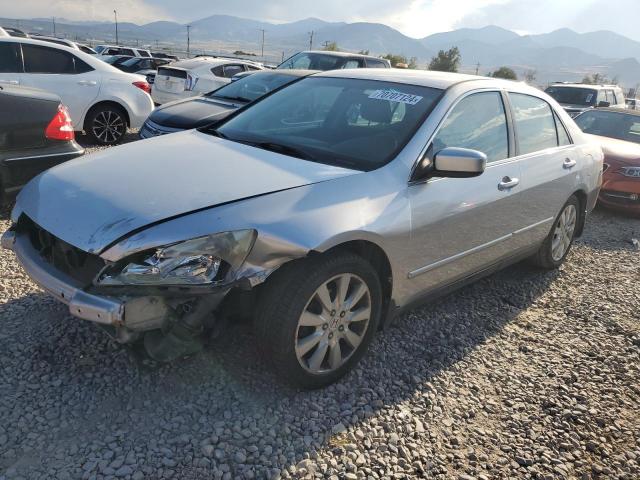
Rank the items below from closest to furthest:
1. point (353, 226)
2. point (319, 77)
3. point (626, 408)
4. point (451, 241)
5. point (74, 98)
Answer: point (353, 226) < point (626, 408) < point (451, 241) < point (319, 77) < point (74, 98)

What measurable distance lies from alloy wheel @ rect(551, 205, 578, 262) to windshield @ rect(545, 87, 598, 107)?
11400mm

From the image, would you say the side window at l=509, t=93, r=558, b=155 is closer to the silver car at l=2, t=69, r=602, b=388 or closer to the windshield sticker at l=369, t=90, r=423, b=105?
the silver car at l=2, t=69, r=602, b=388

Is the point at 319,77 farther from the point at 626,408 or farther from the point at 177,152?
the point at 626,408

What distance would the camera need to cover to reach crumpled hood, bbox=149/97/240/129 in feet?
23.1

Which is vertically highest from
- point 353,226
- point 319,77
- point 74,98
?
point 319,77

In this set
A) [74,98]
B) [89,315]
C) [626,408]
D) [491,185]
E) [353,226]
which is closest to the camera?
[89,315]

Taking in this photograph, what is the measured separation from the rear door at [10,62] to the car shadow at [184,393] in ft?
16.8

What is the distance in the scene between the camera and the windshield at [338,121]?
10.3 feet

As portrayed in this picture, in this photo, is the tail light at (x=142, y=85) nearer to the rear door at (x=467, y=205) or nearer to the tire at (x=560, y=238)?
the rear door at (x=467, y=205)

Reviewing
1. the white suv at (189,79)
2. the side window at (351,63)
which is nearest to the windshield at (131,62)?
the white suv at (189,79)

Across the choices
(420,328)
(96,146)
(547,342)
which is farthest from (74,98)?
(547,342)

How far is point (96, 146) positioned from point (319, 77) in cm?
555

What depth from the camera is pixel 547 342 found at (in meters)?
3.71

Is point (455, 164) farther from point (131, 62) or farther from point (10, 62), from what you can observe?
point (131, 62)
